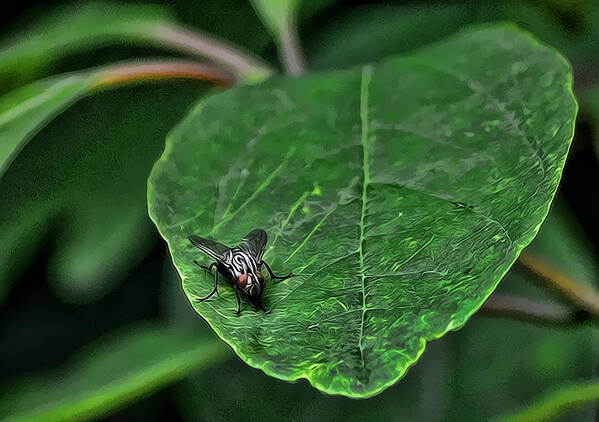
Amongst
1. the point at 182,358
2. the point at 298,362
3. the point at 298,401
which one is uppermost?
the point at 298,362

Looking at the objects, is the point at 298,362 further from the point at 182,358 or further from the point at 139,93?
the point at 139,93

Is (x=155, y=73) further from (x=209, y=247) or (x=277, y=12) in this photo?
(x=209, y=247)

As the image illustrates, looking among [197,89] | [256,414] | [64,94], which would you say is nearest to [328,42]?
[197,89]

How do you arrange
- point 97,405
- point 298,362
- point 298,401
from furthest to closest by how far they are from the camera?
point 298,401 < point 97,405 < point 298,362

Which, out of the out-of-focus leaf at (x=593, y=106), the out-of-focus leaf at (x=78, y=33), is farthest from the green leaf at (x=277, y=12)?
the out-of-focus leaf at (x=593, y=106)

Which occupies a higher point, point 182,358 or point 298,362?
point 298,362
